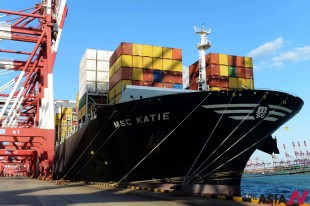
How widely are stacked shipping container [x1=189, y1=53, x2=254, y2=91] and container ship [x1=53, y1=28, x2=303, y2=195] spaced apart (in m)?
0.08

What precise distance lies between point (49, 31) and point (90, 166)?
53.4 feet

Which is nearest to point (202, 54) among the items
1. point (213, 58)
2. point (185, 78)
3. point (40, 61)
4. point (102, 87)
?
point (213, 58)

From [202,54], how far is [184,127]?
20.5 feet

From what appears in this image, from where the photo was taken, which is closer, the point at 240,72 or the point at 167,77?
the point at 167,77

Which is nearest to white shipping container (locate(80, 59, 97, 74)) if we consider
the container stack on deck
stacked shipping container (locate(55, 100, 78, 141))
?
the container stack on deck

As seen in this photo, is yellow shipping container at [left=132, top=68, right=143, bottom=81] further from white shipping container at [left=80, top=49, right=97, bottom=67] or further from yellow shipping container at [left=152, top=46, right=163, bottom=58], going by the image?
white shipping container at [left=80, top=49, right=97, bottom=67]

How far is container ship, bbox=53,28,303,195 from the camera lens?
18312mm

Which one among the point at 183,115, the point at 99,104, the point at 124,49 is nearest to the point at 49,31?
the point at 99,104

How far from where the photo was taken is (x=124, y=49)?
929 inches

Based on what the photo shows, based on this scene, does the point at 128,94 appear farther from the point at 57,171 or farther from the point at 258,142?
the point at 57,171

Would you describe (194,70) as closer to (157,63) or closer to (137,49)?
(157,63)

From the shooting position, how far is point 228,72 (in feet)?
78.4

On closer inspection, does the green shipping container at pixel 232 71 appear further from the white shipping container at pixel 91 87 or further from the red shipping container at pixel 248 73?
the white shipping container at pixel 91 87

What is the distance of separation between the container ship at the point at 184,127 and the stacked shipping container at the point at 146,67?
7cm
